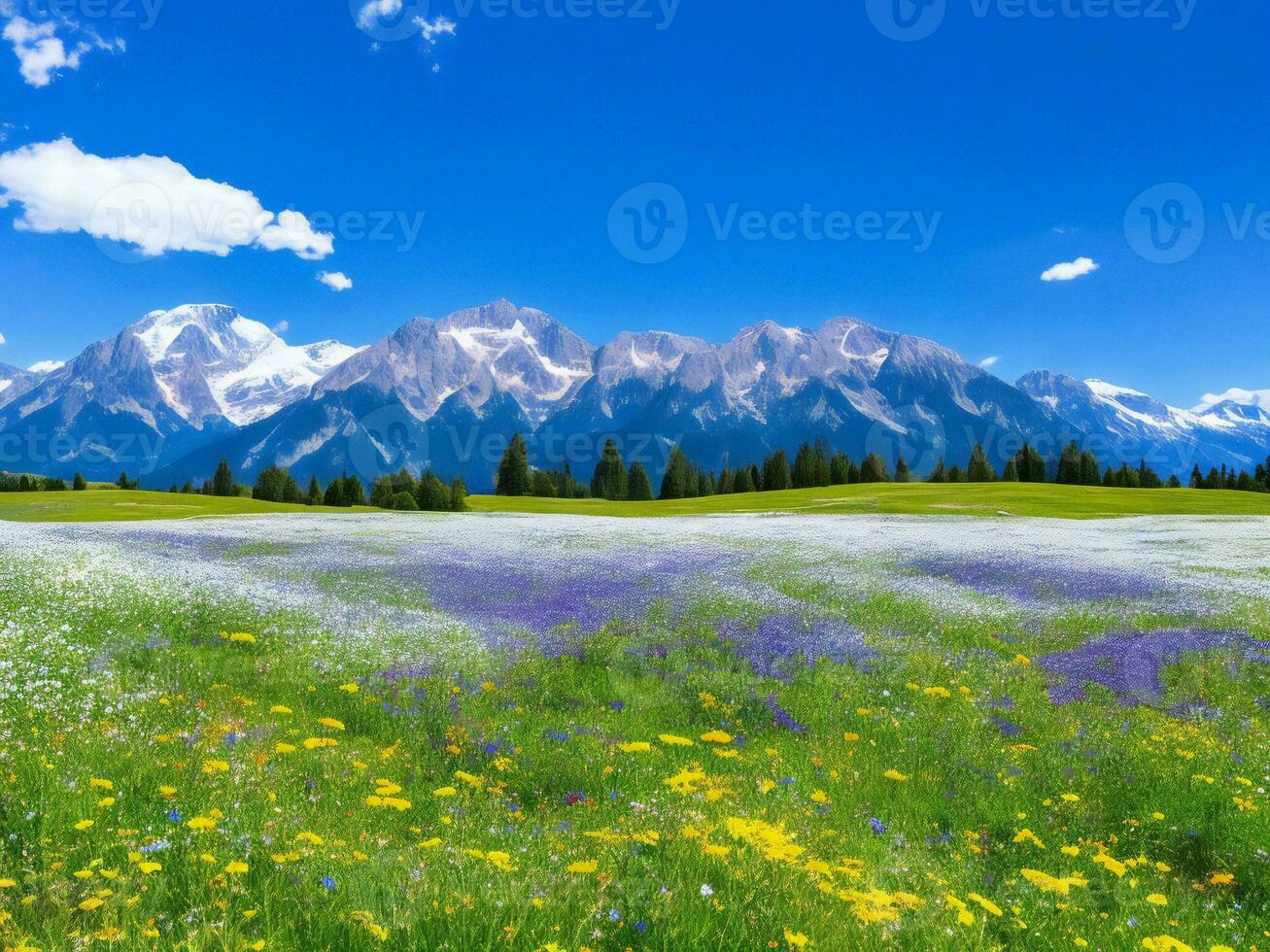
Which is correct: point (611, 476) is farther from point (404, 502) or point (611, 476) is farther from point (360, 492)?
point (404, 502)

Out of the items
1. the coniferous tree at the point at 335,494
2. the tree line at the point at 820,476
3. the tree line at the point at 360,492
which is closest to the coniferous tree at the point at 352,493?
the tree line at the point at 360,492

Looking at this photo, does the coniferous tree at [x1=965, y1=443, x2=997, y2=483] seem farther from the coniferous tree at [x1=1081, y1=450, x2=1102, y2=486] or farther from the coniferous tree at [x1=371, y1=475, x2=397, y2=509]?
the coniferous tree at [x1=371, y1=475, x2=397, y2=509]

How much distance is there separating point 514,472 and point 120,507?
204ft

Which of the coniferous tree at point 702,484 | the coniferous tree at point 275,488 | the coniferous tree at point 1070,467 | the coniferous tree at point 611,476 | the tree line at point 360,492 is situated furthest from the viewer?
the coniferous tree at point 702,484

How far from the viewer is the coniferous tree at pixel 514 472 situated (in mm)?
123938

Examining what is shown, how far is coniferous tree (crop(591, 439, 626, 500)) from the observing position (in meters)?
136

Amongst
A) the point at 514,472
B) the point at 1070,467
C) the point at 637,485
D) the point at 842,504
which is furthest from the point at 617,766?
the point at 1070,467

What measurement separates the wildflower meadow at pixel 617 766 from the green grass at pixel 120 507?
5089 centimetres

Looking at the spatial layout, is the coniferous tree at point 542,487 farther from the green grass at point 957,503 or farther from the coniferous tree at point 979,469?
the coniferous tree at point 979,469

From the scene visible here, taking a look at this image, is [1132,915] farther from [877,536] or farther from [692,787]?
[877,536]

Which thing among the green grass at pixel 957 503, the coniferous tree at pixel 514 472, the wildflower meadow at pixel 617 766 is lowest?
the wildflower meadow at pixel 617 766

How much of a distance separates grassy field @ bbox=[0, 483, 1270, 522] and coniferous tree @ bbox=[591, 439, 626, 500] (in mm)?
38244

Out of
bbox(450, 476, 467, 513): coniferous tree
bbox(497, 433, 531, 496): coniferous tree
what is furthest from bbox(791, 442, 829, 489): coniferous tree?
bbox(450, 476, 467, 513): coniferous tree

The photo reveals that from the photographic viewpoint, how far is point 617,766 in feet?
26.6
